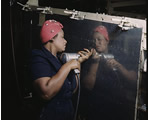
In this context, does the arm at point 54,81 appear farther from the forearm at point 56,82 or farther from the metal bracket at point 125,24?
the metal bracket at point 125,24

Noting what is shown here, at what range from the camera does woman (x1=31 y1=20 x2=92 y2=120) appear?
1.75 metres

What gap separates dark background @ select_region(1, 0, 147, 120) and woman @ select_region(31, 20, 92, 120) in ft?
0.81

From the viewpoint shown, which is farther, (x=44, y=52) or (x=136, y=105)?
(x=44, y=52)

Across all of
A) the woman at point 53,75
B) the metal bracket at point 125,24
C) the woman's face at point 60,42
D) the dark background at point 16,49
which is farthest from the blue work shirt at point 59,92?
the metal bracket at point 125,24

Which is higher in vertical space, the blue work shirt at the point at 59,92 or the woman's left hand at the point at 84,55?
the woman's left hand at the point at 84,55

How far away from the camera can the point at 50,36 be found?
1802 mm

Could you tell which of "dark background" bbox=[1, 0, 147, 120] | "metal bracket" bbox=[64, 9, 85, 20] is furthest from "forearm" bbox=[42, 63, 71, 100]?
"metal bracket" bbox=[64, 9, 85, 20]

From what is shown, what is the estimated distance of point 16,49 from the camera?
2008 mm

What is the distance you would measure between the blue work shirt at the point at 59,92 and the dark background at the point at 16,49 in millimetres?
239

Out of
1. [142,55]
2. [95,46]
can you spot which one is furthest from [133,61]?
[95,46]

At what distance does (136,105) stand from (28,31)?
5.36ft

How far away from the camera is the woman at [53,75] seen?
Answer: 175 cm

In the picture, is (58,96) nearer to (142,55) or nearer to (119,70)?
(119,70)

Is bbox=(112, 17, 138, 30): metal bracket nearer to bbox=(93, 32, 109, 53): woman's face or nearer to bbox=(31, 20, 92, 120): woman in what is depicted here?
bbox=(93, 32, 109, 53): woman's face
